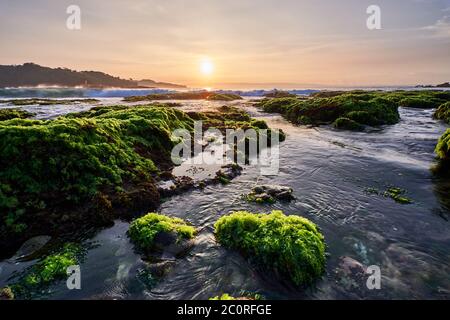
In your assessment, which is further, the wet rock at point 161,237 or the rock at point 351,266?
the wet rock at point 161,237

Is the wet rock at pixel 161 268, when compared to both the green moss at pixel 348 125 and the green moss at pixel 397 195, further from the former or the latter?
the green moss at pixel 348 125

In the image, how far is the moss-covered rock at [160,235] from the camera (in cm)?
759

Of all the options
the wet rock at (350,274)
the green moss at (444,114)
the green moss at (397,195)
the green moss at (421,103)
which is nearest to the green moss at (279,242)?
the wet rock at (350,274)

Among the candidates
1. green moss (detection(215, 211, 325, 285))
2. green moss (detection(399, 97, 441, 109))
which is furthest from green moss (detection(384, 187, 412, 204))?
green moss (detection(399, 97, 441, 109))

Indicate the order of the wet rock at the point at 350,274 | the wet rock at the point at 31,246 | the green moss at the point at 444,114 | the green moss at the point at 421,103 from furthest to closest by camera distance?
the green moss at the point at 421,103 → the green moss at the point at 444,114 → the wet rock at the point at 31,246 → the wet rock at the point at 350,274

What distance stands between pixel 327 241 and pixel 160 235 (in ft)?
16.0

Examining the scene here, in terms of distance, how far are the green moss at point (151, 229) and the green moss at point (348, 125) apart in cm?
2581

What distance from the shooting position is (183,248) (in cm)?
763

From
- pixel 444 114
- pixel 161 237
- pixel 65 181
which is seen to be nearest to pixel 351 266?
pixel 161 237

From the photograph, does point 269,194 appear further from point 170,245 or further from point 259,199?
point 170,245

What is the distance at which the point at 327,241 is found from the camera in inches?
321

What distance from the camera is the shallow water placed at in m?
6.22

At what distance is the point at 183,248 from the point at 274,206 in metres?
4.26

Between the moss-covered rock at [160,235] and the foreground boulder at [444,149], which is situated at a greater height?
the foreground boulder at [444,149]
